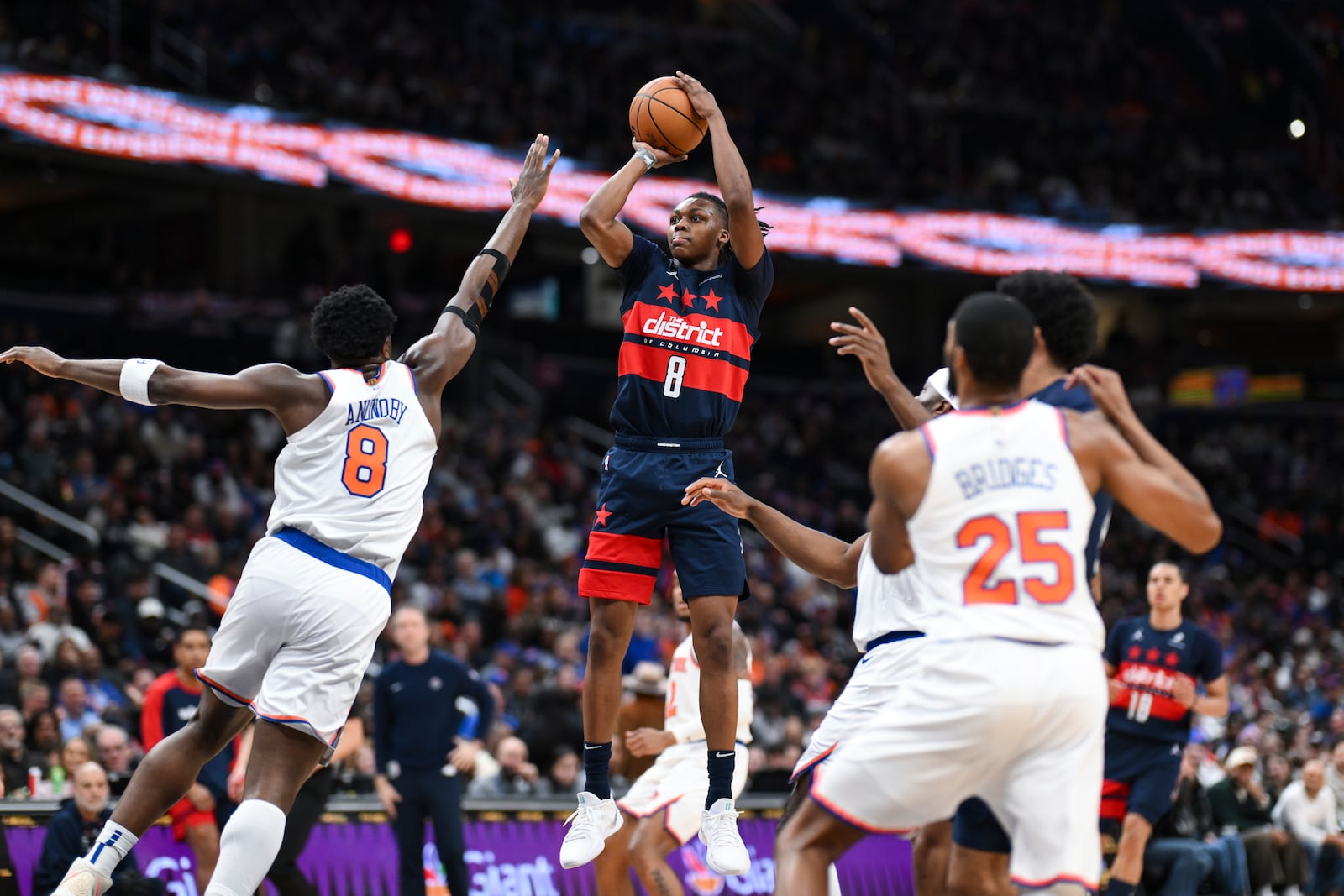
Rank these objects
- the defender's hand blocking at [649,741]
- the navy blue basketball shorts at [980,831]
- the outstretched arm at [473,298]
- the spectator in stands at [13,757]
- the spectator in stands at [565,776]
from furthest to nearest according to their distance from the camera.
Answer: the spectator in stands at [565,776]
the spectator in stands at [13,757]
the defender's hand blocking at [649,741]
the outstretched arm at [473,298]
the navy blue basketball shorts at [980,831]

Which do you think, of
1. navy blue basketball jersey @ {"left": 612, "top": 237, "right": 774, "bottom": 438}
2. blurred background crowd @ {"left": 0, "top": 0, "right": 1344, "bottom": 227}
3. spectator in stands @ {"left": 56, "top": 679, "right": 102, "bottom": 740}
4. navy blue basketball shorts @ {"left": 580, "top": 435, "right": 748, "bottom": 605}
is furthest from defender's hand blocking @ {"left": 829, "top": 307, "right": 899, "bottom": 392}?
blurred background crowd @ {"left": 0, "top": 0, "right": 1344, "bottom": 227}

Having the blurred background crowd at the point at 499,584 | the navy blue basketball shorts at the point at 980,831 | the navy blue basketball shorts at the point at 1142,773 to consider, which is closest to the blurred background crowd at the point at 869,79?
the blurred background crowd at the point at 499,584

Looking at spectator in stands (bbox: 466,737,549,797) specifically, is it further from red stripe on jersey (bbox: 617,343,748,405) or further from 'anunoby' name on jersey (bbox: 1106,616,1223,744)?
red stripe on jersey (bbox: 617,343,748,405)

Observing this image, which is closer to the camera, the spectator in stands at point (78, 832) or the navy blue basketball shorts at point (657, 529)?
the navy blue basketball shorts at point (657, 529)

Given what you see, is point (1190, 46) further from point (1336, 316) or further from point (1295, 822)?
point (1295, 822)

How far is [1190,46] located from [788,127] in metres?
14.9

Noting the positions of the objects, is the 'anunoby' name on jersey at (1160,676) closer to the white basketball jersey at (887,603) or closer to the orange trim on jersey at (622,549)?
the white basketball jersey at (887,603)

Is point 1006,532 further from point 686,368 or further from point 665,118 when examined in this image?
point 665,118

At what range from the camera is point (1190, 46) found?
130 feet

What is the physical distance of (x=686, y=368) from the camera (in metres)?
7.00

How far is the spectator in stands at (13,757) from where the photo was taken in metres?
10.8

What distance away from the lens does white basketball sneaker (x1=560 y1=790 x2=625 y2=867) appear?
6816mm

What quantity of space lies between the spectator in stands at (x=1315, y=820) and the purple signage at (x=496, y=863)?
3697mm

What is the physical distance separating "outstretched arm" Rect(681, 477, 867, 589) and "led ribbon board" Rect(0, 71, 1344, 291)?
51.4 ft
